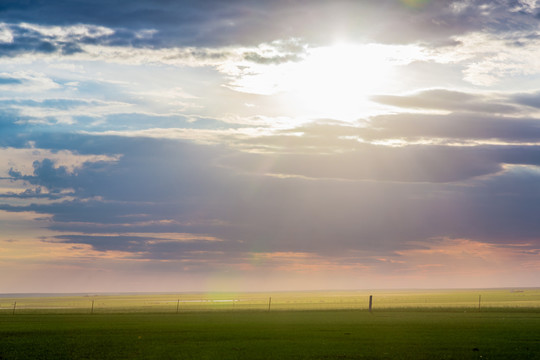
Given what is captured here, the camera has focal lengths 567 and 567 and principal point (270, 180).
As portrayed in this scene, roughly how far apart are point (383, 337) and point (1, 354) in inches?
841

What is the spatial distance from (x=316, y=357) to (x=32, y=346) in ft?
53.9

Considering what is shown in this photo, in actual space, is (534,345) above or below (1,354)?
above

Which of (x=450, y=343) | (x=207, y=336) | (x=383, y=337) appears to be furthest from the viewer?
(x=207, y=336)

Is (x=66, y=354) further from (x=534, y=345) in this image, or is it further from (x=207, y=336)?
(x=534, y=345)

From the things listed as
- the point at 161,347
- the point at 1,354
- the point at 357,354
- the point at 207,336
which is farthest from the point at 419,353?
the point at 1,354

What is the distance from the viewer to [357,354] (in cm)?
2620

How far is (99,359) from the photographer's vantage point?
25.0 metres

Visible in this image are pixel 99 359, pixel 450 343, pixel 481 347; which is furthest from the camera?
pixel 450 343

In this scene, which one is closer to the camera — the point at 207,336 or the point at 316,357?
the point at 316,357

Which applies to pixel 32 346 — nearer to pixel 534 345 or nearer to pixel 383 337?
pixel 383 337

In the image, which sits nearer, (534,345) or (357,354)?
(357,354)

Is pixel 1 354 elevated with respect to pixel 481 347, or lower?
lower

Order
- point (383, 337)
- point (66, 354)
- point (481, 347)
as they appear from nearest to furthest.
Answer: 1. point (66, 354)
2. point (481, 347)
3. point (383, 337)

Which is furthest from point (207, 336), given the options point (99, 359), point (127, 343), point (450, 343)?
point (450, 343)
